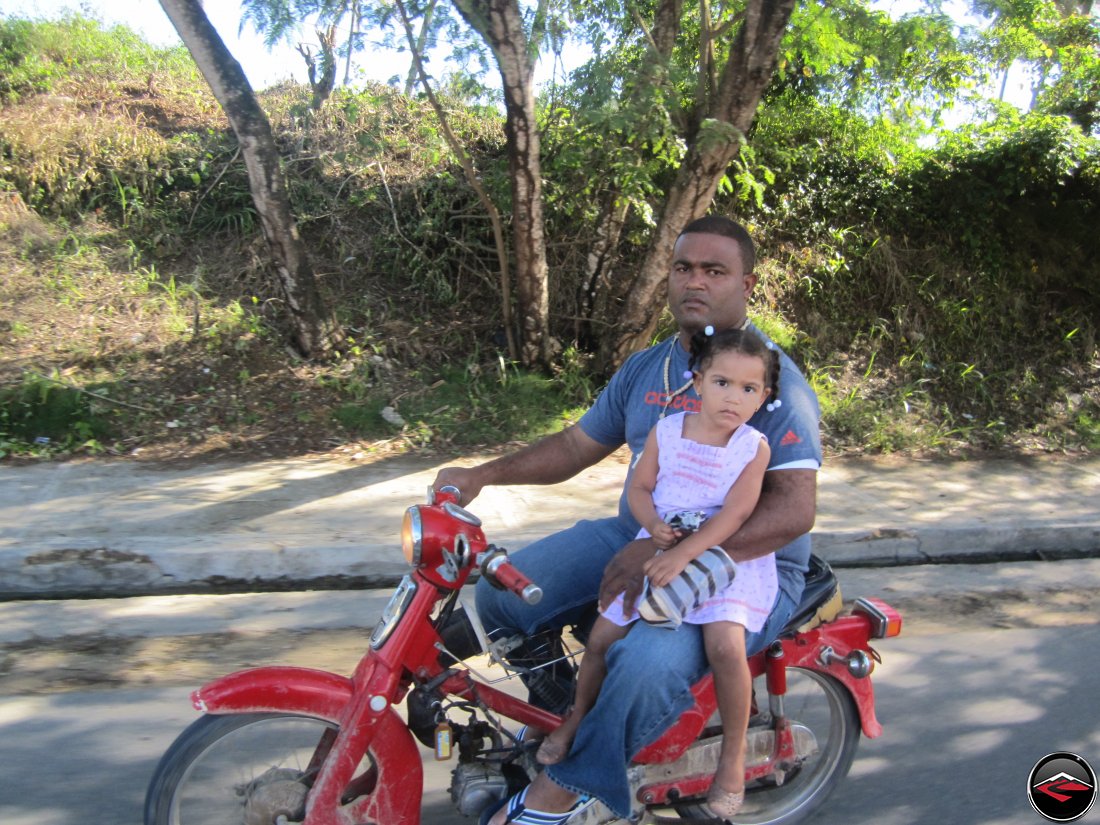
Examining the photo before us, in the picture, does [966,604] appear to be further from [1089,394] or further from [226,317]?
[226,317]

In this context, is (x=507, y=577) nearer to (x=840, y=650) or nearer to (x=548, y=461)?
(x=548, y=461)

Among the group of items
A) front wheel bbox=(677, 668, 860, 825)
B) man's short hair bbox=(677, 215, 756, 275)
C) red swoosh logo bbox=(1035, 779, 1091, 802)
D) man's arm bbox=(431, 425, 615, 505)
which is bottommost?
red swoosh logo bbox=(1035, 779, 1091, 802)

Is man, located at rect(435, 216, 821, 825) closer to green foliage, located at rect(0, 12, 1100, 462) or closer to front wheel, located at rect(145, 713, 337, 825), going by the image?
front wheel, located at rect(145, 713, 337, 825)

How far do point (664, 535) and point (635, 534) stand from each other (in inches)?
19.7

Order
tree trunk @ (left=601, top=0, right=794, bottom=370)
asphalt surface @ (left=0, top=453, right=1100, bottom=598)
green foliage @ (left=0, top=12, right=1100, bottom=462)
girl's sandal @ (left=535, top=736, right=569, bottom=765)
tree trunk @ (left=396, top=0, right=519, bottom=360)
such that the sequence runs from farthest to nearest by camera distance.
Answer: green foliage @ (left=0, top=12, right=1100, bottom=462), tree trunk @ (left=396, top=0, right=519, bottom=360), tree trunk @ (left=601, top=0, right=794, bottom=370), asphalt surface @ (left=0, top=453, right=1100, bottom=598), girl's sandal @ (left=535, top=736, right=569, bottom=765)

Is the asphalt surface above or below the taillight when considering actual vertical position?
below

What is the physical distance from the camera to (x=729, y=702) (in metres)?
2.47

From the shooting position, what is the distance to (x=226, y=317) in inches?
281

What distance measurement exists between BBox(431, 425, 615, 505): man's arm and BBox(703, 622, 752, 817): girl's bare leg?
0.84 m

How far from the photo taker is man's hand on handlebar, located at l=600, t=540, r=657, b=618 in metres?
2.54

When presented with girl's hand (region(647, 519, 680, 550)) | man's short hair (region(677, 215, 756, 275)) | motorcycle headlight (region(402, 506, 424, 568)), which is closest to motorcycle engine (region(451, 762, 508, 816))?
motorcycle headlight (region(402, 506, 424, 568))

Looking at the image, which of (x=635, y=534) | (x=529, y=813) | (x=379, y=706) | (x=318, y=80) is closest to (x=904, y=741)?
(x=635, y=534)

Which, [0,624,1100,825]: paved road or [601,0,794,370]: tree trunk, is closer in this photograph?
[0,624,1100,825]: paved road

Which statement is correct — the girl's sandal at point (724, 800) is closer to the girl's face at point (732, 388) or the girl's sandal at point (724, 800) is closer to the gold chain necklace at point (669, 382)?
the girl's face at point (732, 388)
